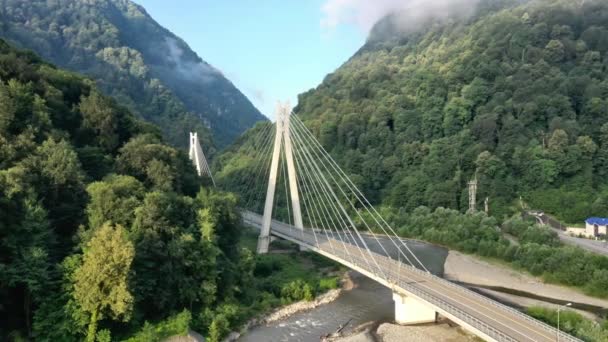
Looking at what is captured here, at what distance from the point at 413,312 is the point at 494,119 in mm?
32393

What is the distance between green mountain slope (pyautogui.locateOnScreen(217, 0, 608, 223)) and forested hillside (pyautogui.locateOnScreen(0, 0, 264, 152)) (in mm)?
26544

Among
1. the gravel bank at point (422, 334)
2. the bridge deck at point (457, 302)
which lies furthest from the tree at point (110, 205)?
the bridge deck at point (457, 302)

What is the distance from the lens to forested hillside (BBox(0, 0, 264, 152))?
296 ft

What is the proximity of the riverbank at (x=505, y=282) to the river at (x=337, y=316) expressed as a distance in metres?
5.59

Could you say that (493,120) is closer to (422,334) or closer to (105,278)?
(422,334)

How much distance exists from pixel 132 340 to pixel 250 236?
86.0 feet

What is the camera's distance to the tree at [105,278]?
15.7 m

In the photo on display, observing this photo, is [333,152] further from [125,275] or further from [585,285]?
[125,275]

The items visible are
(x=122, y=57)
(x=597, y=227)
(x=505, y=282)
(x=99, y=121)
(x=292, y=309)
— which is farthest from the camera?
(x=122, y=57)

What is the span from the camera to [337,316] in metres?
23.4

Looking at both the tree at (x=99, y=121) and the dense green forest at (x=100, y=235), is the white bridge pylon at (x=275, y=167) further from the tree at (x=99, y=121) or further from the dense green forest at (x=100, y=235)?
the tree at (x=99, y=121)

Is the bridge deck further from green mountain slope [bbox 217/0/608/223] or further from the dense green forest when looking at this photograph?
green mountain slope [bbox 217/0/608/223]

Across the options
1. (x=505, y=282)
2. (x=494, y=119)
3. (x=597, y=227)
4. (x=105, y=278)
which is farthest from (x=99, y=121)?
(x=494, y=119)

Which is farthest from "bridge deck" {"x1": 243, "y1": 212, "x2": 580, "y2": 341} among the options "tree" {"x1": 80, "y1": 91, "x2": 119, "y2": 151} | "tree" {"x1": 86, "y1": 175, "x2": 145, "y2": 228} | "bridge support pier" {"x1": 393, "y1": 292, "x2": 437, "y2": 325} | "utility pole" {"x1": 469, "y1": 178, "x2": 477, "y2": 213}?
"utility pole" {"x1": 469, "y1": 178, "x2": 477, "y2": 213}
